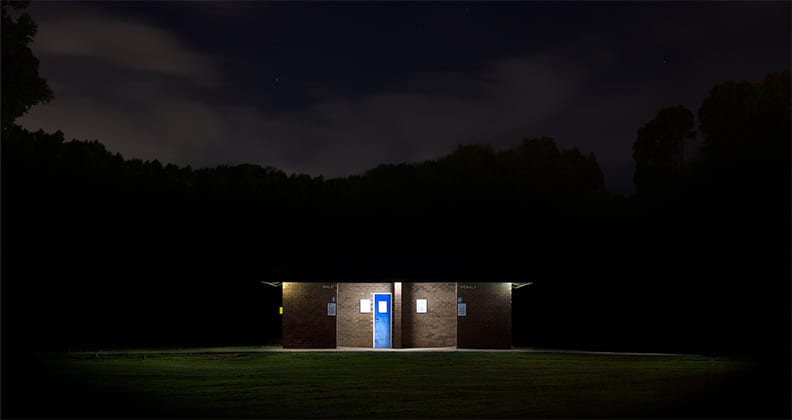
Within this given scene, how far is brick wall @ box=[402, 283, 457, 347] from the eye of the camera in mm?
35625

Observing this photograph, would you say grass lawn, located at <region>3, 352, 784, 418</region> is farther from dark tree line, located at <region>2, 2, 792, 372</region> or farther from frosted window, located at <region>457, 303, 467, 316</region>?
dark tree line, located at <region>2, 2, 792, 372</region>

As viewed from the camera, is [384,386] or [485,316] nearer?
[384,386]

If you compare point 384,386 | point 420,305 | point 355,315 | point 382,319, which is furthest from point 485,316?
point 384,386

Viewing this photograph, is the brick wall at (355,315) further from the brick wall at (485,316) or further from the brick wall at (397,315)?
the brick wall at (485,316)

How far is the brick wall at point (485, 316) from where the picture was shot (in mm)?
35656

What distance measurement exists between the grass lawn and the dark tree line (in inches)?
431

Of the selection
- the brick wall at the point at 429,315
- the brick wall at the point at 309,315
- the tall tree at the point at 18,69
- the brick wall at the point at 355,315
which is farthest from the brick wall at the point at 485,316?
the tall tree at the point at 18,69

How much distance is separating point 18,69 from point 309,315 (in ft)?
A: 58.8

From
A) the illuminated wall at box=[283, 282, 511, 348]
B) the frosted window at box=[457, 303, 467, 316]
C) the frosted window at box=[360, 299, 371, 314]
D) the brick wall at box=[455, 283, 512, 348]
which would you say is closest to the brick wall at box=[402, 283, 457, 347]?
the illuminated wall at box=[283, 282, 511, 348]

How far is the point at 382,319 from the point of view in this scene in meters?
36.2

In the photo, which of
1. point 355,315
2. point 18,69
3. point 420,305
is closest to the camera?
point 420,305

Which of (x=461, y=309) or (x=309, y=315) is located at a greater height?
(x=461, y=309)

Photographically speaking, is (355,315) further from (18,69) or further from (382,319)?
(18,69)

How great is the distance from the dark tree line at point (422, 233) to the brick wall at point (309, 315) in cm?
927
